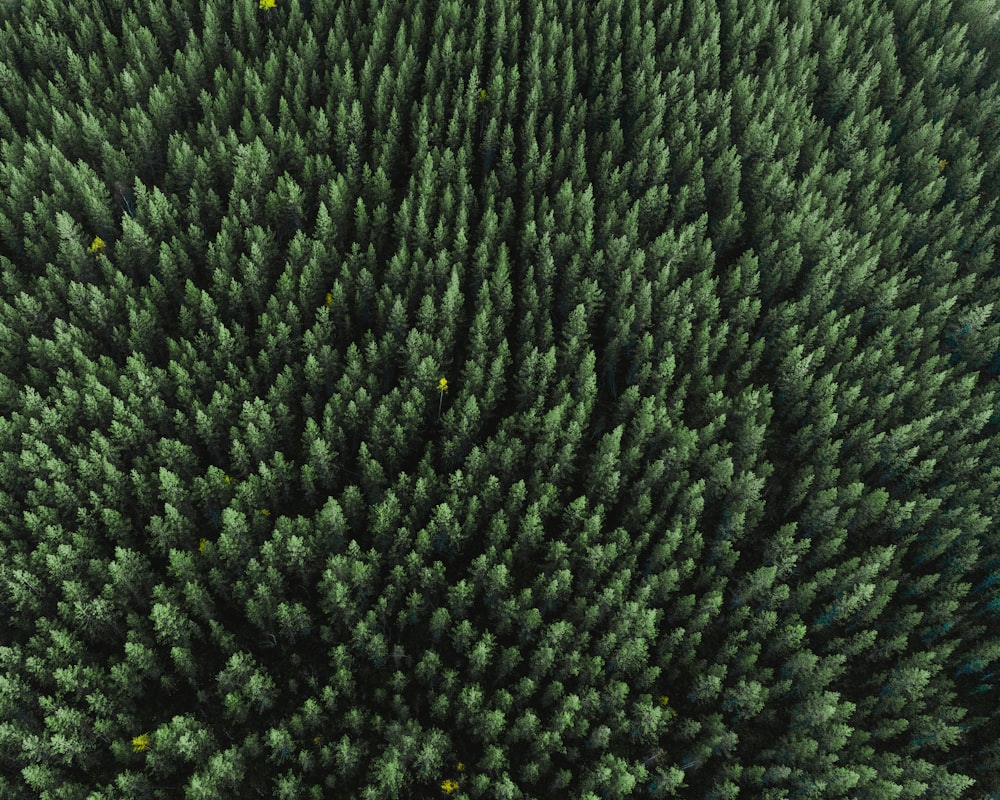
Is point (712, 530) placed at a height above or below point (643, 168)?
below

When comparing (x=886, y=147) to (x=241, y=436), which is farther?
(x=886, y=147)

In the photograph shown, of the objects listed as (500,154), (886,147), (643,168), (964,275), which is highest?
(886,147)

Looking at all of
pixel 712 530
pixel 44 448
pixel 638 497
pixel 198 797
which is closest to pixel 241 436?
pixel 44 448

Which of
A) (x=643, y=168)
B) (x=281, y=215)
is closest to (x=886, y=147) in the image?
(x=643, y=168)

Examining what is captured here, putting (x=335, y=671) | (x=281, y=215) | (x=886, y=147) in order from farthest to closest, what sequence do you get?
(x=886, y=147) → (x=281, y=215) → (x=335, y=671)

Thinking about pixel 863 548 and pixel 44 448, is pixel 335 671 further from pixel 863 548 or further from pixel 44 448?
pixel 863 548

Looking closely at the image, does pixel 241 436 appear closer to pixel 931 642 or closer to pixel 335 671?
pixel 335 671

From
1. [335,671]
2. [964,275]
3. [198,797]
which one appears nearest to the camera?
[198,797]
